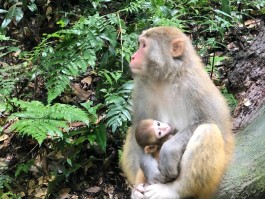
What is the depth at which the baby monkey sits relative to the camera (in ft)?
13.8

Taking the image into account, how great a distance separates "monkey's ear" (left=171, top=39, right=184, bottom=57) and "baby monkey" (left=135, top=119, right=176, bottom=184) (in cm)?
60

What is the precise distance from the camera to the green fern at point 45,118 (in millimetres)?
4816

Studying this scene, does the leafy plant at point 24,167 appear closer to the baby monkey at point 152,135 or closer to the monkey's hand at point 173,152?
the baby monkey at point 152,135

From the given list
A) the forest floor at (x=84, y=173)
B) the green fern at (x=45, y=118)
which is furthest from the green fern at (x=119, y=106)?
the forest floor at (x=84, y=173)

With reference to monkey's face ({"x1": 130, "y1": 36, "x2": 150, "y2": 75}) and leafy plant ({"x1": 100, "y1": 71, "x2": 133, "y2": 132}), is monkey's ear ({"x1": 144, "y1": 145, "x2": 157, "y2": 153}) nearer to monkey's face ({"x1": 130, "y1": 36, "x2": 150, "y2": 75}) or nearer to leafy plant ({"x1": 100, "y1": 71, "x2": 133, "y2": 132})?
monkey's face ({"x1": 130, "y1": 36, "x2": 150, "y2": 75})

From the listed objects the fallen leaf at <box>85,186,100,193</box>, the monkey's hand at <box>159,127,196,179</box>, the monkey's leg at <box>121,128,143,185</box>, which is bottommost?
the fallen leaf at <box>85,186,100,193</box>

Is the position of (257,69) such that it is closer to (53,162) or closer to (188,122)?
(188,122)

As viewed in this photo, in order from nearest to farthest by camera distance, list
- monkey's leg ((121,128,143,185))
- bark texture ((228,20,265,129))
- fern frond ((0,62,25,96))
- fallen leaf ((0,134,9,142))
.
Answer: monkey's leg ((121,128,143,185))
bark texture ((228,20,265,129))
fern frond ((0,62,25,96))
fallen leaf ((0,134,9,142))

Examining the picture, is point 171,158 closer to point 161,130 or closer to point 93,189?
point 161,130

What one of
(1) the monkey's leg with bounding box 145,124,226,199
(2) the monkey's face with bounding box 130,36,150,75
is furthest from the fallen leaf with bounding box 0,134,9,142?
(1) the monkey's leg with bounding box 145,124,226,199

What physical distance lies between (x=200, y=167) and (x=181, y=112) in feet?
1.79

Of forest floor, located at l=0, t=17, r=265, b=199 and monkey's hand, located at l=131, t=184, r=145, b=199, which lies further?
forest floor, located at l=0, t=17, r=265, b=199

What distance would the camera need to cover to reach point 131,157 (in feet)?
15.5

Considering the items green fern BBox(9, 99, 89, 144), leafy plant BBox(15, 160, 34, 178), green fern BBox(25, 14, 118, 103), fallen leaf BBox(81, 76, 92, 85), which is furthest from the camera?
fallen leaf BBox(81, 76, 92, 85)
